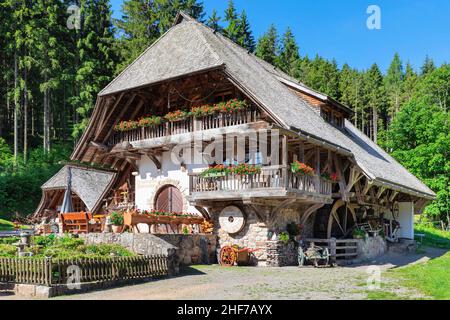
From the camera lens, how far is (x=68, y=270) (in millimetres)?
11109

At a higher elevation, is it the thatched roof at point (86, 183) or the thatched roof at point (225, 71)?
the thatched roof at point (225, 71)

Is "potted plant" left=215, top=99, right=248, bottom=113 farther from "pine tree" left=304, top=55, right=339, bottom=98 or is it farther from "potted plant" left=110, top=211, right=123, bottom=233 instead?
"pine tree" left=304, top=55, right=339, bottom=98

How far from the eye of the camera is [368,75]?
226ft

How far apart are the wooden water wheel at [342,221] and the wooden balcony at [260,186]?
354 cm

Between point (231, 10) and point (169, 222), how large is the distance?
3491 centimetres

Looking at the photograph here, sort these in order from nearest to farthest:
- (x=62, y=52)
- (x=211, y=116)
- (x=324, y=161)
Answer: (x=211, y=116) < (x=324, y=161) < (x=62, y=52)

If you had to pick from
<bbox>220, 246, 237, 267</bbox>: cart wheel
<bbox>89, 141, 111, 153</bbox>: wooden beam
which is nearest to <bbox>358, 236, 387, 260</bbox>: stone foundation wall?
<bbox>220, 246, 237, 267</bbox>: cart wheel

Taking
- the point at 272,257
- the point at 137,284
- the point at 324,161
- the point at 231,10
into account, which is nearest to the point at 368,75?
the point at 231,10

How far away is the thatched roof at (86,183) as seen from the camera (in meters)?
27.5

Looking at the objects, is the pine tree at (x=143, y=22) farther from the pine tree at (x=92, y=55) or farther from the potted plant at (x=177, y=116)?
the potted plant at (x=177, y=116)

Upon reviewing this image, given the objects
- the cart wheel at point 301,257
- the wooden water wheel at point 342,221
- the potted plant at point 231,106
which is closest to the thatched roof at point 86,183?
the potted plant at point 231,106

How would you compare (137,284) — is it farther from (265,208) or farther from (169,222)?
(265,208)

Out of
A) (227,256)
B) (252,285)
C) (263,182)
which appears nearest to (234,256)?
(227,256)

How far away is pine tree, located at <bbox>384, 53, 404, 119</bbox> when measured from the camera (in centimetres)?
6831
